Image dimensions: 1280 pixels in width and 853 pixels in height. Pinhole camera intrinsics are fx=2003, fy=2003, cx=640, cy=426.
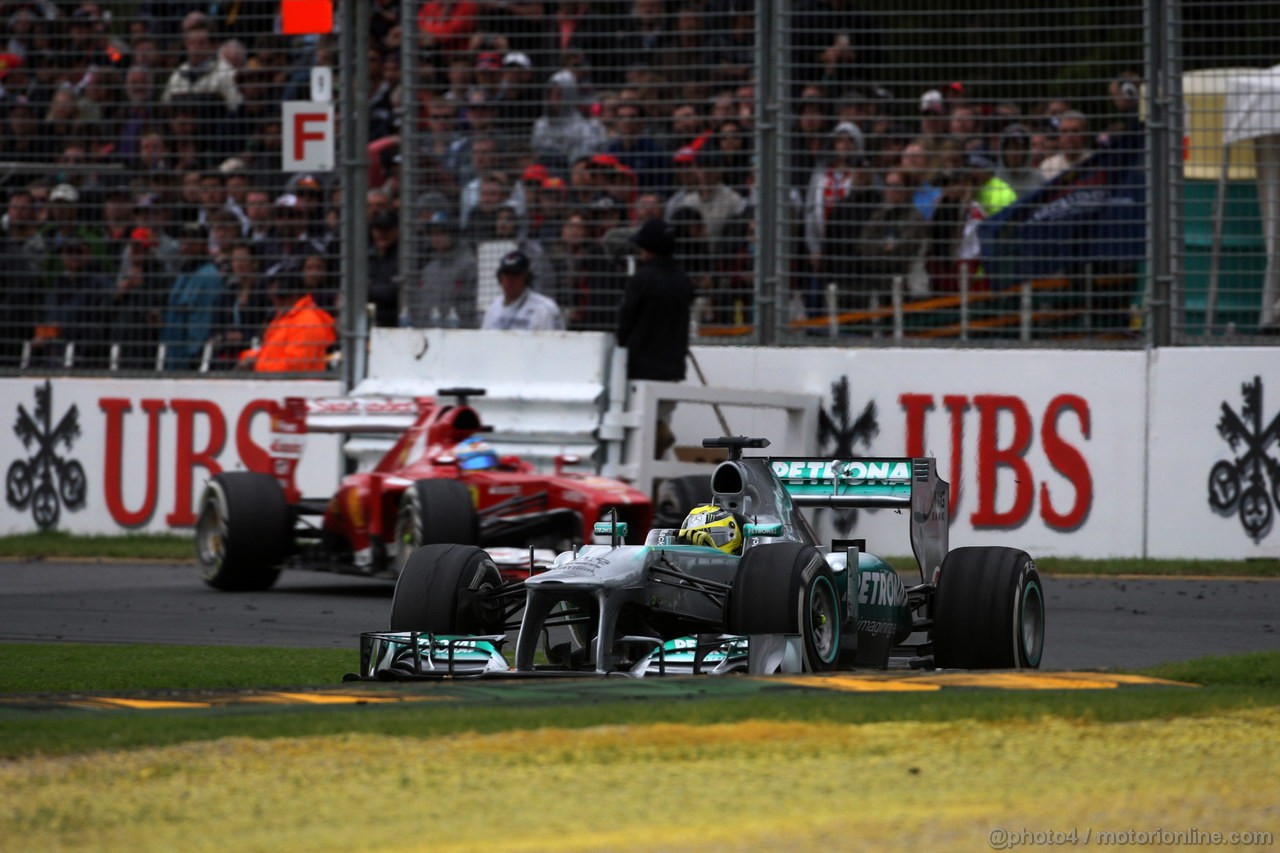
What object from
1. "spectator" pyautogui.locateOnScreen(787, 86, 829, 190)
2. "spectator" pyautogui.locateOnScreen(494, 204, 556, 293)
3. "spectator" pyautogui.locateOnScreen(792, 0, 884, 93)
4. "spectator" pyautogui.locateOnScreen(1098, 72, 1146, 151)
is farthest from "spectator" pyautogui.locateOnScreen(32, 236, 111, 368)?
"spectator" pyautogui.locateOnScreen(1098, 72, 1146, 151)

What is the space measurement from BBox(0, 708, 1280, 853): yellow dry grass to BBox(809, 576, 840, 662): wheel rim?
162cm

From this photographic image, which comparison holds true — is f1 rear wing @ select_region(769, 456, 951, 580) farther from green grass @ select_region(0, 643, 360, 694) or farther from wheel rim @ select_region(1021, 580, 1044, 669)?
green grass @ select_region(0, 643, 360, 694)

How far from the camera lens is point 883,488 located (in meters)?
8.61

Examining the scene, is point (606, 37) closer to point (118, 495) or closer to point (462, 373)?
point (462, 373)

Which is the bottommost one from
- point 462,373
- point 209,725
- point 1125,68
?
point 209,725

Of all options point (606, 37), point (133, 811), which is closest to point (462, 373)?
point (606, 37)

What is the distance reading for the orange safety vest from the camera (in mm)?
15383

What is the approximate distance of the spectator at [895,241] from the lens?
13.6 metres

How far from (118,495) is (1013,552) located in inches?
363

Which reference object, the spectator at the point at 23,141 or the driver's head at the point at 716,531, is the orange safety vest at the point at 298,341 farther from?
the driver's head at the point at 716,531

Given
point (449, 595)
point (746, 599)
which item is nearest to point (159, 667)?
point (449, 595)

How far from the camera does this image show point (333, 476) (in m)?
15.1

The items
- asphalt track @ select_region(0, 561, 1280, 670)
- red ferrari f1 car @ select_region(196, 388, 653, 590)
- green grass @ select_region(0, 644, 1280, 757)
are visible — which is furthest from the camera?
red ferrari f1 car @ select_region(196, 388, 653, 590)

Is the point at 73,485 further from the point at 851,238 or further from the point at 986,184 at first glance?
the point at 986,184
